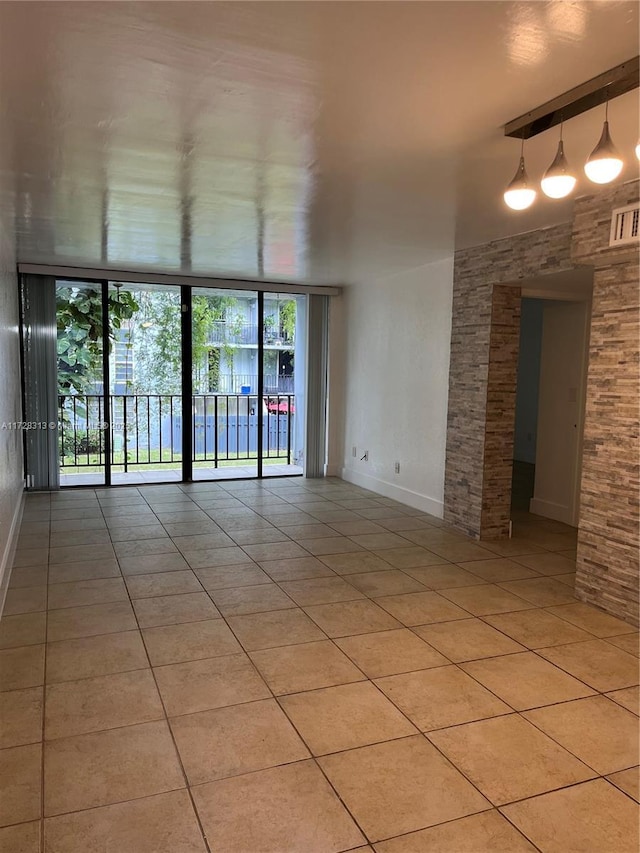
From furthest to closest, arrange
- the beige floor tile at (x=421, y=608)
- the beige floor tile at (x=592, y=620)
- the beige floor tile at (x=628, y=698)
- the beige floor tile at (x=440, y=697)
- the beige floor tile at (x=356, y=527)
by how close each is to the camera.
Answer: the beige floor tile at (x=356, y=527)
the beige floor tile at (x=421, y=608)
the beige floor tile at (x=592, y=620)
the beige floor tile at (x=628, y=698)
the beige floor tile at (x=440, y=697)

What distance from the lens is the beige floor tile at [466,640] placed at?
2.95 m

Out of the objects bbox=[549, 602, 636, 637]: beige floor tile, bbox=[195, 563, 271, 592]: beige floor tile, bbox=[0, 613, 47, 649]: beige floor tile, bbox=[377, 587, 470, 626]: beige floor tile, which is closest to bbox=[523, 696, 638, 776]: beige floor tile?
bbox=[549, 602, 636, 637]: beige floor tile

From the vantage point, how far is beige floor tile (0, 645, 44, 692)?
259 cm

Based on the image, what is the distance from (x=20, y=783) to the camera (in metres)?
1.97

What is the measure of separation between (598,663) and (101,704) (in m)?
2.26

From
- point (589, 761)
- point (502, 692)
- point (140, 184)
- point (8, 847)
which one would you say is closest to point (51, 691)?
point (8, 847)

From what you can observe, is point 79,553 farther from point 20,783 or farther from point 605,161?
point 605,161

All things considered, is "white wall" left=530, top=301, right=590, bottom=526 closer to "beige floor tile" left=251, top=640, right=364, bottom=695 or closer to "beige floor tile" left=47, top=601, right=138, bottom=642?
"beige floor tile" left=251, top=640, right=364, bottom=695

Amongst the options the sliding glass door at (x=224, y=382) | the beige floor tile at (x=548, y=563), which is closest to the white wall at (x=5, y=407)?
the sliding glass door at (x=224, y=382)

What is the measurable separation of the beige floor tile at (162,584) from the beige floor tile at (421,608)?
1.19 m

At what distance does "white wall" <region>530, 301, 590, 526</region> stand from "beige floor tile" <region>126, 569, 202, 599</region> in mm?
3551

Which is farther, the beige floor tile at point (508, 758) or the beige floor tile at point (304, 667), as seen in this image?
the beige floor tile at point (304, 667)

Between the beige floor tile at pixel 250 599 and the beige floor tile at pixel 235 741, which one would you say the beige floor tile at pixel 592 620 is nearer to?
the beige floor tile at pixel 250 599

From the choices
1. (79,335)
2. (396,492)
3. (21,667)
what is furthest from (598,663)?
(79,335)
